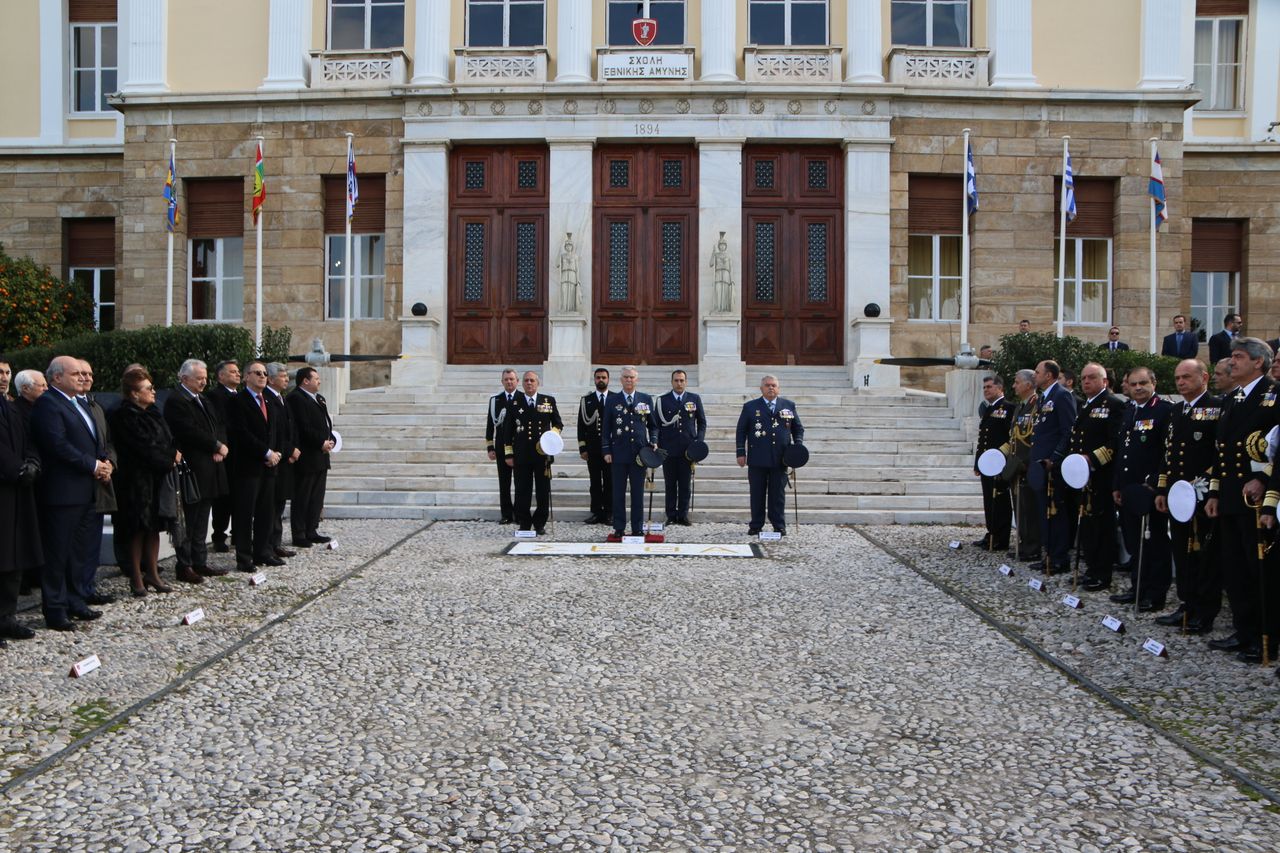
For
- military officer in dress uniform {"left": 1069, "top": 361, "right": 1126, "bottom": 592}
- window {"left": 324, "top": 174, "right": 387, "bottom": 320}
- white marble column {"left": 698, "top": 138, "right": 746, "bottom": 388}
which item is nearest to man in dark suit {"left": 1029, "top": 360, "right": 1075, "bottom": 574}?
military officer in dress uniform {"left": 1069, "top": 361, "right": 1126, "bottom": 592}

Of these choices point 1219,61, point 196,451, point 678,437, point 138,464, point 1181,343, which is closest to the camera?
point 138,464

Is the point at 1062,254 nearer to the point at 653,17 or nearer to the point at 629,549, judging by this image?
the point at 653,17

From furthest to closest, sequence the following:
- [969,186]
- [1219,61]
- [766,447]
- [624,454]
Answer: [1219,61], [969,186], [766,447], [624,454]

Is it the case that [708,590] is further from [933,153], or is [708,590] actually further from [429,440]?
[933,153]

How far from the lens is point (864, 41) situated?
21875 mm

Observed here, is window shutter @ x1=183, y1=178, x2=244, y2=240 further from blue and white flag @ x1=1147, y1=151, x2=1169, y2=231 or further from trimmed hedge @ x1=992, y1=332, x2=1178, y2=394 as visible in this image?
blue and white flag @ x1=1147, y1=151, x2=1169, y2=231

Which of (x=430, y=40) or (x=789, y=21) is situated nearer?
(x=430, y=40)

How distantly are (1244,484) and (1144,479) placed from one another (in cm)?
185

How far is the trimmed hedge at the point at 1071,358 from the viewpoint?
637 inches

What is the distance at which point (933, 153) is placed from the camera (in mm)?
21875

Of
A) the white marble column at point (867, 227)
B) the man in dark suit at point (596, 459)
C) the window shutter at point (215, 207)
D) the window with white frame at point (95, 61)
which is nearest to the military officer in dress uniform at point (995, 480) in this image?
the man in dark suit at point (596, 459)

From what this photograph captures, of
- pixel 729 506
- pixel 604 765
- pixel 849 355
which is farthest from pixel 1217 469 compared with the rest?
pixel 849 355

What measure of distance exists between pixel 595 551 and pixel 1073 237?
610 inches

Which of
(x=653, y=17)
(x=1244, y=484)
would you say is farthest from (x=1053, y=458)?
(x=653, y=17)
